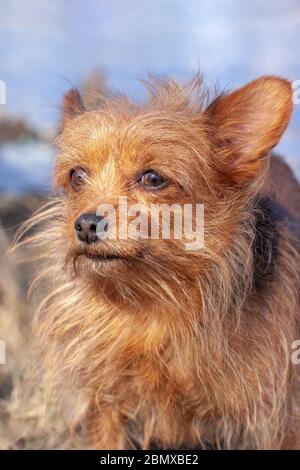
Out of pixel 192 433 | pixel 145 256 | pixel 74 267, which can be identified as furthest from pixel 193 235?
pixel 192 433

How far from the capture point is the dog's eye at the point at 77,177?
340 cm

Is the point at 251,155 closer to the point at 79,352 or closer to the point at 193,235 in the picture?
the point at 193,235

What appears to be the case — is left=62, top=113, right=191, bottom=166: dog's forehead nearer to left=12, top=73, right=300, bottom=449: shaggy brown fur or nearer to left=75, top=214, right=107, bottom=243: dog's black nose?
left=12, top=73, right=300, bottom=449: shaggy brown fur

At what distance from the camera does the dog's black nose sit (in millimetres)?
Answer: 3092

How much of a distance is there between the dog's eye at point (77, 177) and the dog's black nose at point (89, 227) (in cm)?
30

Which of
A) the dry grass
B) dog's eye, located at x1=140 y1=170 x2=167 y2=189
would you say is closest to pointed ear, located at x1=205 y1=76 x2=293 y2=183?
dog's eye, located at x1=140 y1=170 x2=167 y2=189

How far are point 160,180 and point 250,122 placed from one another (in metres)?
0.43

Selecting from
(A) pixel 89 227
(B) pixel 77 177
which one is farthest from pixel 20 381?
(A) pixel 89 227

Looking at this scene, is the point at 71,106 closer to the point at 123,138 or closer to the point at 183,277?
the point at 123,138

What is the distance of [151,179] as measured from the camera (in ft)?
10.6

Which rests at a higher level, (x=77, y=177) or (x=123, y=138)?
(x=123, y=138)

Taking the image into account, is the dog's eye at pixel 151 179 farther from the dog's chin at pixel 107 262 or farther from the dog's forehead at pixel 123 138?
the dog's chin at pixel 107 262

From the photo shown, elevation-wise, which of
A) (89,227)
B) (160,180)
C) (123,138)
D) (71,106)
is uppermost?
(71,106)

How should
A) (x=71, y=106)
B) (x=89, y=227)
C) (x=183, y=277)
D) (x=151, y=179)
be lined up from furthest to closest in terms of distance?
(x=71, y=106) < (x=183, y=277) < (x=151, y=179) < (x=89, y=227)
